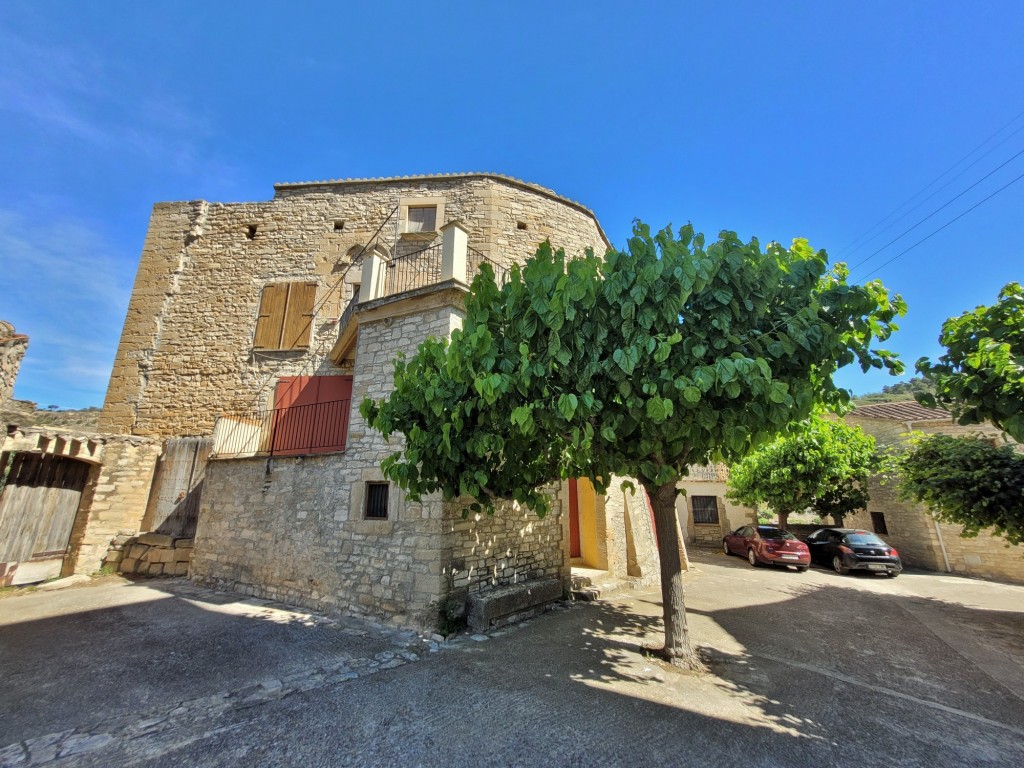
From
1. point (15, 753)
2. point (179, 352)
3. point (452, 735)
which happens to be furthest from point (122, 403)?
point (452, 735)

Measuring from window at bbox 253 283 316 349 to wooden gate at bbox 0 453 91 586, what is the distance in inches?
198

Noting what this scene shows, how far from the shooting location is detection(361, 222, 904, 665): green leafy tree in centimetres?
366

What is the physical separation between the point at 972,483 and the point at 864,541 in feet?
18.6

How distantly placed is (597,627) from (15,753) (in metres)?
5.99

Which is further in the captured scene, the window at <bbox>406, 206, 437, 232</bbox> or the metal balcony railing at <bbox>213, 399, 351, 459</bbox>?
the window at <bbox>406, 206, 437, 232</bbox>

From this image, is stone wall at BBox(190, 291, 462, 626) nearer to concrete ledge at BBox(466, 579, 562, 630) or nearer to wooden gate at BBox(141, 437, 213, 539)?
concrete ledge at BBox(466, 579, 562, 630)

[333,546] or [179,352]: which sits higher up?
[179,352]

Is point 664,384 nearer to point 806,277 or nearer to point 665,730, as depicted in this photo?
point 806,277

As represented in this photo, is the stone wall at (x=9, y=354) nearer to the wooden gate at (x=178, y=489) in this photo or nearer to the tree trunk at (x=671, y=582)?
the wooden gate at (x=178, y=489)

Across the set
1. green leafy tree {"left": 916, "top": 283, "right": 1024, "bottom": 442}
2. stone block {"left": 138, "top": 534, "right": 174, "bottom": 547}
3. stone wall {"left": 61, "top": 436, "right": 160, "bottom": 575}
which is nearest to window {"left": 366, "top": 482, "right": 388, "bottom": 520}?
stone block {"left": 138, "top": 534, "right": 174, "bottom": 547}

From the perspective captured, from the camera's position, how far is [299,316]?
1244 centimetres

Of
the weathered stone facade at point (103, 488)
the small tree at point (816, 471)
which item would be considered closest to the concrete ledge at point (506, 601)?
the small tree at point (816, 471)

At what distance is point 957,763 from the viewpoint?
3211mm

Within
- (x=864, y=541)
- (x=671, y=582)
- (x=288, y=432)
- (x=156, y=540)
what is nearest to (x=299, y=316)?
(x=288, y=432)
